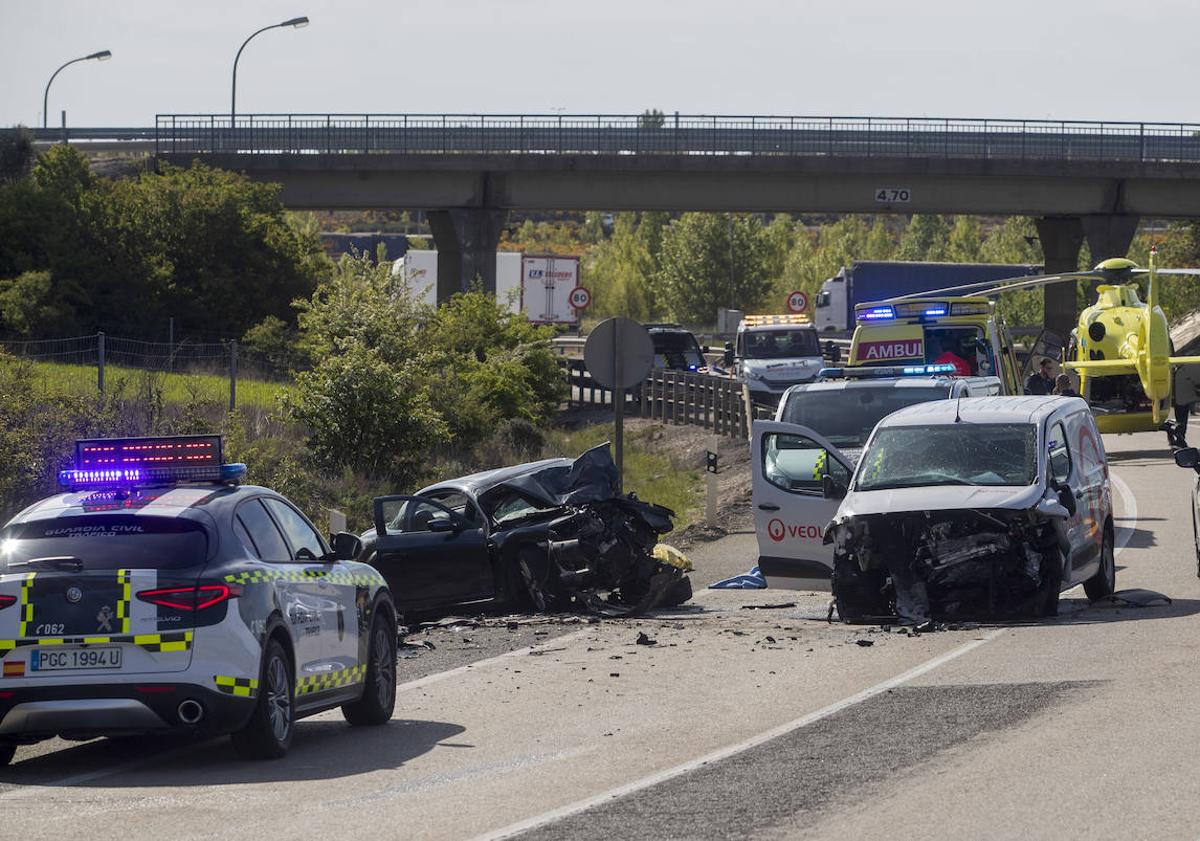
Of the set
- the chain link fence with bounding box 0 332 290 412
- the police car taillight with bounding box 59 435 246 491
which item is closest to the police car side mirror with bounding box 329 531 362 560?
the police car taillight with bounding box 59 435 246 491

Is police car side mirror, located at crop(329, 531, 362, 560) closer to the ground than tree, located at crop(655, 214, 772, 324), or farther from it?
closer to the ground

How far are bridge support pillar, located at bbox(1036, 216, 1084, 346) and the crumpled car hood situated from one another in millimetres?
48344

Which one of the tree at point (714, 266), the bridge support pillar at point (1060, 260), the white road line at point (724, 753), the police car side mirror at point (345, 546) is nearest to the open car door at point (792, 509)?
the white road line at point (724, 753)

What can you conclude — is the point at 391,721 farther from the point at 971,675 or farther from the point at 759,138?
the point at 759,138

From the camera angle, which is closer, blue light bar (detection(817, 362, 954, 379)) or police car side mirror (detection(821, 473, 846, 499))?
police car side mirror (detection(821, 473, 846, 499))

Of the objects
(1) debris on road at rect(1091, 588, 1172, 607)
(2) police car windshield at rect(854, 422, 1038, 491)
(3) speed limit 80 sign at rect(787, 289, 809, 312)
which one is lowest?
(1) debris on road at rect(1091, 588, 1172, 607)

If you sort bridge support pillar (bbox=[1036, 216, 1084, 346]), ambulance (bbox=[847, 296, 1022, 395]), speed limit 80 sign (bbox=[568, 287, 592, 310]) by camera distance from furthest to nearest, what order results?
speed limit 80 sign (bbox=[568, 287, 592, 310]) < bridge support pillar (bbox=[1036, 216, 1084, 346]) < ambulance (bbox=[847, 296, 1022, 395])

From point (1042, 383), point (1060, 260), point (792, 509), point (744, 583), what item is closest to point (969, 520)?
point (792, 509)

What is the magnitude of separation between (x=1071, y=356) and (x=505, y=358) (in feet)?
44.7

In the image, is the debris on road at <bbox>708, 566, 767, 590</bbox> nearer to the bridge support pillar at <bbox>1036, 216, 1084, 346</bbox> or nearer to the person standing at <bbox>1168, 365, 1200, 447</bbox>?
the person standing at <bbox>1168, 365, 1200, 447</bbox>

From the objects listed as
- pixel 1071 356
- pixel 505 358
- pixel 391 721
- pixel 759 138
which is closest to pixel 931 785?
pixel 391 721

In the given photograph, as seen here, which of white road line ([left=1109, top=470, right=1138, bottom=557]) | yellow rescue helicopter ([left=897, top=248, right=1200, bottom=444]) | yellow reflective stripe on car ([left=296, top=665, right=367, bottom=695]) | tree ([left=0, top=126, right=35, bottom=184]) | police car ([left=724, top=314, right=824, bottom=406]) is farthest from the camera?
tree ([left=0, top=126, right=35, bottom=184])

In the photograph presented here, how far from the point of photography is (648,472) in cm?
3634

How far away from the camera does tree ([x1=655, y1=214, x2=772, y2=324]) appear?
107 metres
